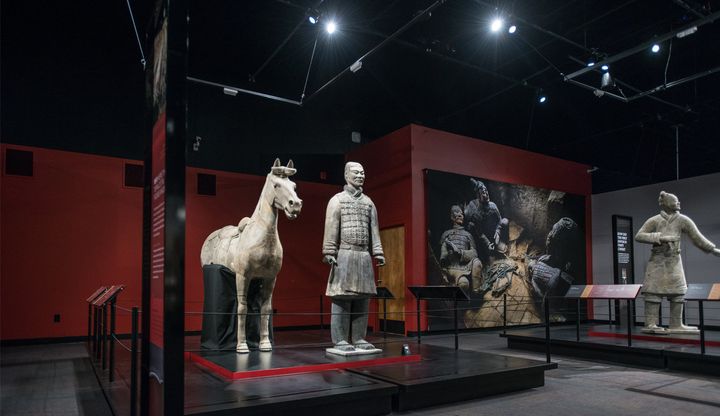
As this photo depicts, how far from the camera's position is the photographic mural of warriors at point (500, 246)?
10797mm

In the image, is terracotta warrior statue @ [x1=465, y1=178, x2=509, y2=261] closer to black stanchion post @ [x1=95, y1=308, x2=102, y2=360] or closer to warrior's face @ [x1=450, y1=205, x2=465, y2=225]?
warrior's face @ [x1=450, y1=205, x2=465, y2=225]

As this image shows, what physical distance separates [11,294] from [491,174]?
9.85 meters

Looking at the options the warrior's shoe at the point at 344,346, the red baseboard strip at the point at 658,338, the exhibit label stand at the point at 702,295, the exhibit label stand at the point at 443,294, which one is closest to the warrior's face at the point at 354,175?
the warrior's shoe at the point at 344,346

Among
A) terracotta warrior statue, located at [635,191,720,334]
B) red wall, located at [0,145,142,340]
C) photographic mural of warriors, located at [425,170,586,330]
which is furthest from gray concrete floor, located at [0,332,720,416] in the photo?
photographic mural of warriors, located at [425,170,586,330]

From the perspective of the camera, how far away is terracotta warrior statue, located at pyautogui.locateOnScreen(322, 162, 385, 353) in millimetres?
5938

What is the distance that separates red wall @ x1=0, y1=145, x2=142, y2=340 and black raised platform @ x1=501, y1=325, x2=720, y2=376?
734cm

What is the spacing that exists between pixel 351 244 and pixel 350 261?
8.1 inches

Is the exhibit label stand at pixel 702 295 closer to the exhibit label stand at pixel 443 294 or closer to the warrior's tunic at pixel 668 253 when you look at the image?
the warrior's tunic at pixel 668 253

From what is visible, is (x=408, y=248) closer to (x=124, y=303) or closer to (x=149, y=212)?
(x=124, y=303)

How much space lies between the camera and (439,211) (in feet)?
35.6

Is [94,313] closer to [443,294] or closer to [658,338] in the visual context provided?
[443,294]

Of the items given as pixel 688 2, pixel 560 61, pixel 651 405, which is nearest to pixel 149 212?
pixel 651 405

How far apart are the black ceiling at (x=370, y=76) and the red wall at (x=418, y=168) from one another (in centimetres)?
152

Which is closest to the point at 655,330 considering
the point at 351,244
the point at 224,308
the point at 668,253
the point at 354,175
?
the point at 668,253
